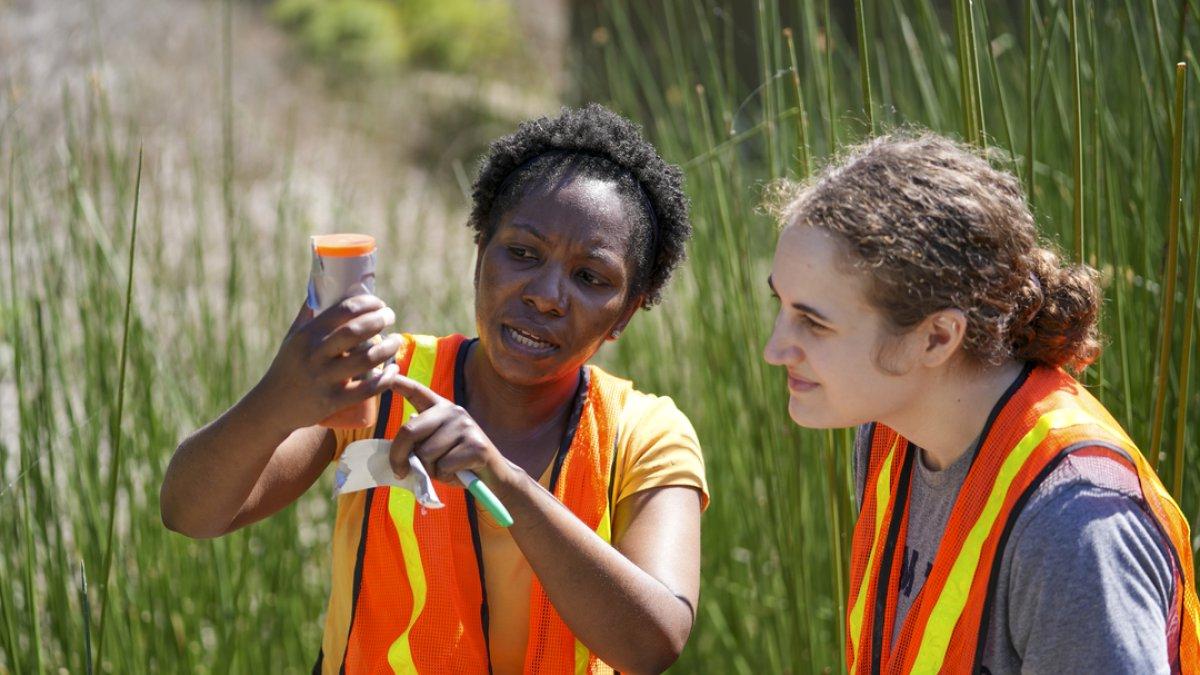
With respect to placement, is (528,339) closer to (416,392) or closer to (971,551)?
(416,392)

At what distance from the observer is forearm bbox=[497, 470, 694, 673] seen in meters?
1.16

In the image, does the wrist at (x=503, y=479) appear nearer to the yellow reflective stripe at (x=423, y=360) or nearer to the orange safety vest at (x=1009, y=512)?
the yellow reflective stripe at (x=423, y=360)

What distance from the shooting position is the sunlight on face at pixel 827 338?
1.07 m

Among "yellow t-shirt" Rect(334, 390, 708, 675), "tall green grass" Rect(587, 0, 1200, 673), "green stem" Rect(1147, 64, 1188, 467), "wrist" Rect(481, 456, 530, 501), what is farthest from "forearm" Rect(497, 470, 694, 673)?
"green stem" Rect(1147, 64, 1188, 467)

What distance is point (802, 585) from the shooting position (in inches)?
66.6

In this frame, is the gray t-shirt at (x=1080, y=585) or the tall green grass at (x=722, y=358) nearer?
the gray t-shirt at (x=1080, y=585)

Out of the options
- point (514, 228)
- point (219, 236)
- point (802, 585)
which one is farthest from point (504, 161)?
point (219, 236)

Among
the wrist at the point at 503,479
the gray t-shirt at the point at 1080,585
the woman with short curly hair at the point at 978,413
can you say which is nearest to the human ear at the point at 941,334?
the woman with short curly hair at the point at 978,413

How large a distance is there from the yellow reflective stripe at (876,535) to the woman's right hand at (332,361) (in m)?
0.50

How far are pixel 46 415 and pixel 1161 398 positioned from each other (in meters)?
1.39

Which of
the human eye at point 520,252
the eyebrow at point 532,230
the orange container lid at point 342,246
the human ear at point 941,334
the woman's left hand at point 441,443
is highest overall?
the eyebrow at point 532,230

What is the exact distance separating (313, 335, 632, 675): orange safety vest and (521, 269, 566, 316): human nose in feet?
0.47

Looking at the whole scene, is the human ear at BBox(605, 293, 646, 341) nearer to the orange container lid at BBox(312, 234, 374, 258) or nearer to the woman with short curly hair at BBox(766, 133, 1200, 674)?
the woman with short curly hair at BBox(766, 133, 1200, 674)

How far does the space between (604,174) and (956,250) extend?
1.56 ft
